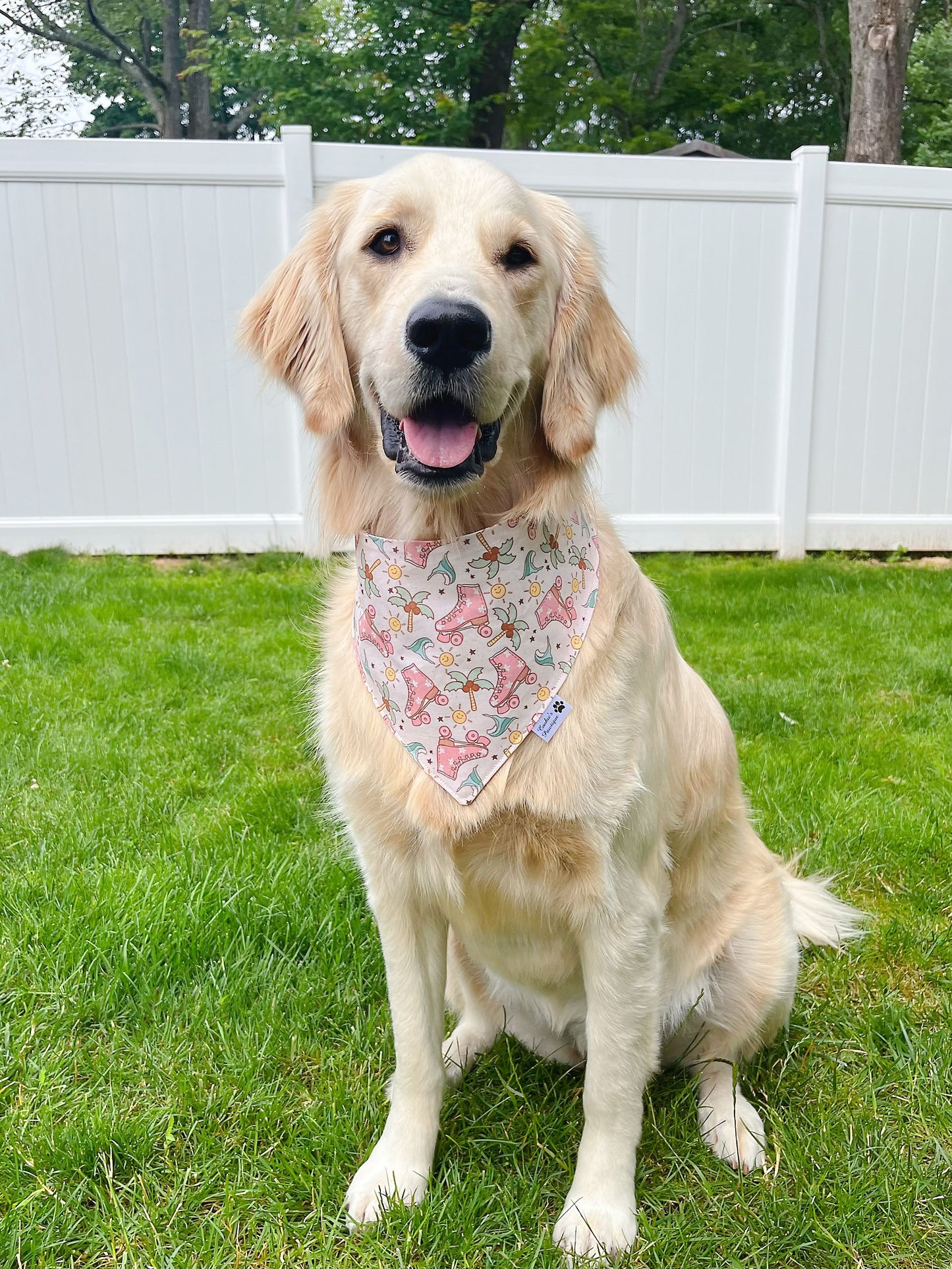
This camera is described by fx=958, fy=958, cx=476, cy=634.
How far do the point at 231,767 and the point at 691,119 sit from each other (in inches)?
761

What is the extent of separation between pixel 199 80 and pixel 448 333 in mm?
19105

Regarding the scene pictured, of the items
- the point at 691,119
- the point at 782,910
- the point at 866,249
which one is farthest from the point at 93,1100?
the point at 691,119

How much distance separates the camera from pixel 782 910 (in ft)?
6.57

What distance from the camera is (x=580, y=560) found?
167 centimetres

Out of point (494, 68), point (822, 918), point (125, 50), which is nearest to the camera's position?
point (822, 918)

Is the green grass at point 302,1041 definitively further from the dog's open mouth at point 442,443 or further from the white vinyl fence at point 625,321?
the white vinyl fence at point 625,321

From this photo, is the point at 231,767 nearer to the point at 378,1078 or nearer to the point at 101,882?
the point at 101,882

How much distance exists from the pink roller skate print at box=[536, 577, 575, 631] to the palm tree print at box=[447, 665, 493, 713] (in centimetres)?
13

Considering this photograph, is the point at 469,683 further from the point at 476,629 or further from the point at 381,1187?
the point at 381,1187

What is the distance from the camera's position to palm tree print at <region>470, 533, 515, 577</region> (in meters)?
1.64

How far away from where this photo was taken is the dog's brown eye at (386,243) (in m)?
1.68

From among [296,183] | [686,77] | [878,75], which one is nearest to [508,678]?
[296,183]

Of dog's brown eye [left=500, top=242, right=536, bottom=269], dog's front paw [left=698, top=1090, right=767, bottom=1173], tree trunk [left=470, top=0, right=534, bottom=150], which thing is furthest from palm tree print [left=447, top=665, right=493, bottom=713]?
tree trunk [left=470, top=0, right=534, bottom=150]

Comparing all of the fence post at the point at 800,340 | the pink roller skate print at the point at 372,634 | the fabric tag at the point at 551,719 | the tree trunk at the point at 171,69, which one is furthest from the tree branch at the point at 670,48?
the fabric tag at the point at 551,719
